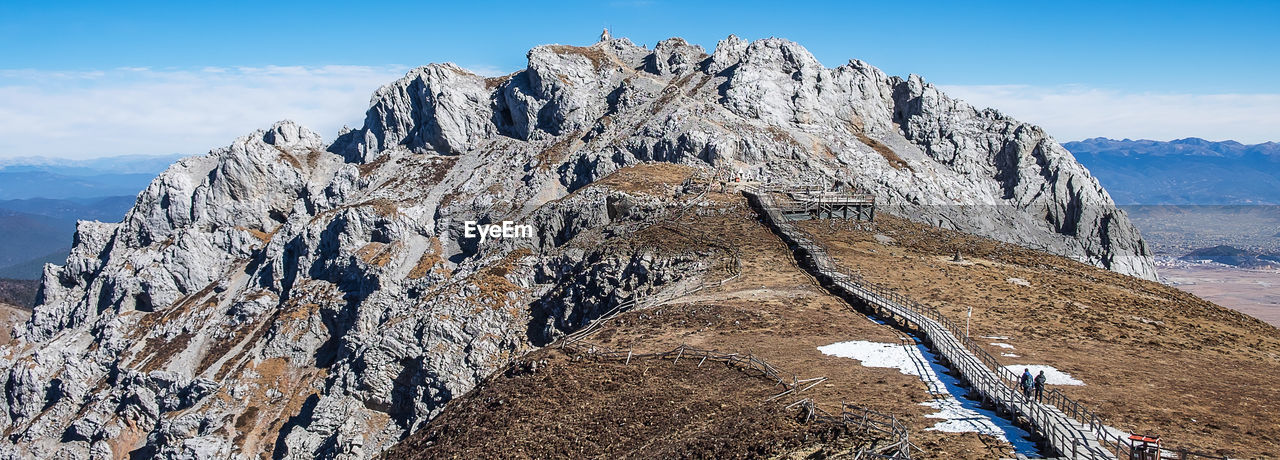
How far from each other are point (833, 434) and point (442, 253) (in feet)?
244

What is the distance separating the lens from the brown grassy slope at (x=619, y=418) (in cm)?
2441

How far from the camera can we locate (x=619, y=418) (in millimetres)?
27688

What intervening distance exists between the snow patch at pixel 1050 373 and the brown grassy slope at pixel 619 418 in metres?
11.2

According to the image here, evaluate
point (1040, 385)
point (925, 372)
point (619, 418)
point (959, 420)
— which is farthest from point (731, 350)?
point (1040, 385)

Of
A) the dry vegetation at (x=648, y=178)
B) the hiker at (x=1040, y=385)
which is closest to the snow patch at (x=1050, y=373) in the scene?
the hiker at (x=1040, y=385)

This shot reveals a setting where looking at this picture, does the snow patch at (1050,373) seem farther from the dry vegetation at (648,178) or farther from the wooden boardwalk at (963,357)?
the dry vegetation at (648,178)

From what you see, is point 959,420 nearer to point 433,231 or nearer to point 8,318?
point 433,231

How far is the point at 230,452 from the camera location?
74.1 metres

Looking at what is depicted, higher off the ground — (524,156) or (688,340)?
(524,156)

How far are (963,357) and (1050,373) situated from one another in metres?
4.13

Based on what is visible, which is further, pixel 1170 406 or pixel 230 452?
pixel 230 452

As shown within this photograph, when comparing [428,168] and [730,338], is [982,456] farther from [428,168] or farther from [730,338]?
[428,168]

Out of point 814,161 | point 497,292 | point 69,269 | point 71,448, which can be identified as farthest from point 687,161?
point 69,269

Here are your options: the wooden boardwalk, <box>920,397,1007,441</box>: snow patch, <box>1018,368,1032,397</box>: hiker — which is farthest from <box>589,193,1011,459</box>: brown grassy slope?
<box>1018,368,1032,397</box>: hiker
